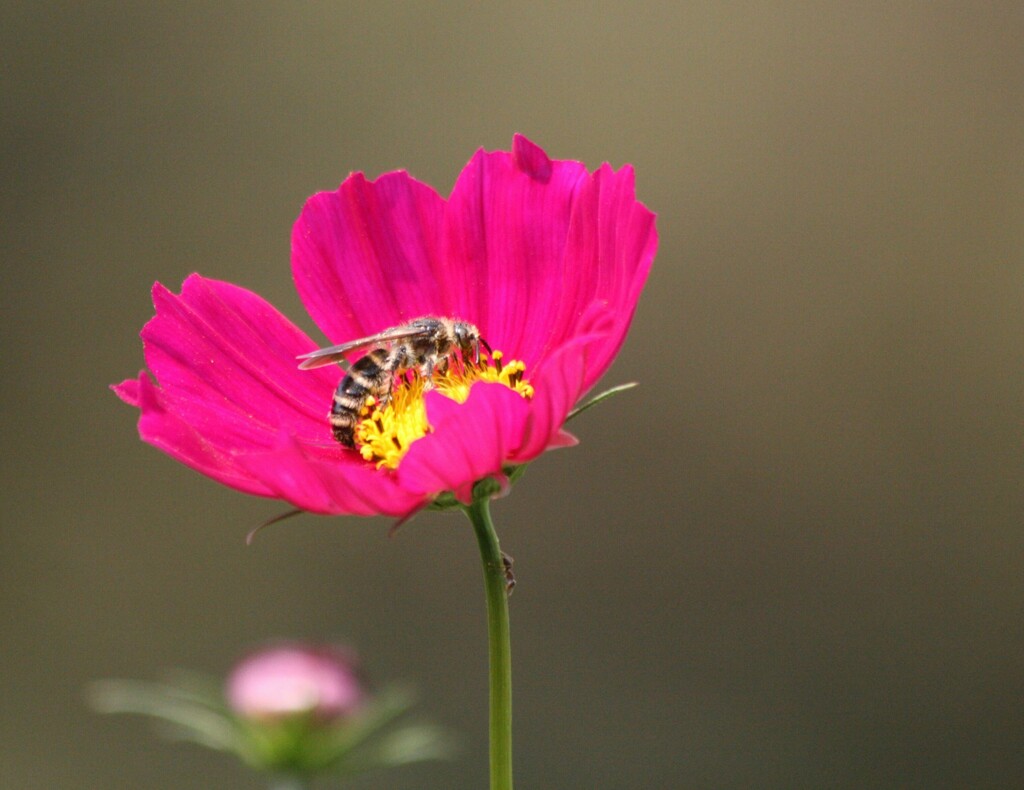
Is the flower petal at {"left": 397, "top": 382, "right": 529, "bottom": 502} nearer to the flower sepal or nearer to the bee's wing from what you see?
the bee's wing

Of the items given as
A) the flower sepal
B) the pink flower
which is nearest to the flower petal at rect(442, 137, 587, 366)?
the pink flower

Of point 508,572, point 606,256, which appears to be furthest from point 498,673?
point 606,256

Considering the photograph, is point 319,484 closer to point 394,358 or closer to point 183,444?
point 183,444

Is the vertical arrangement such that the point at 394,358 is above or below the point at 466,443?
above

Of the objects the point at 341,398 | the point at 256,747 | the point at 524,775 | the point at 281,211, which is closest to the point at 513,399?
the point at 341,398

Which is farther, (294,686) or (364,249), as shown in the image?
(294,686)

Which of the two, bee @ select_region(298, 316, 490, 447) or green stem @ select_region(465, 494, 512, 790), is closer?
green stem @ select_region(465, 494, 512, 790)

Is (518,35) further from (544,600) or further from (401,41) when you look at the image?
(544,600)
